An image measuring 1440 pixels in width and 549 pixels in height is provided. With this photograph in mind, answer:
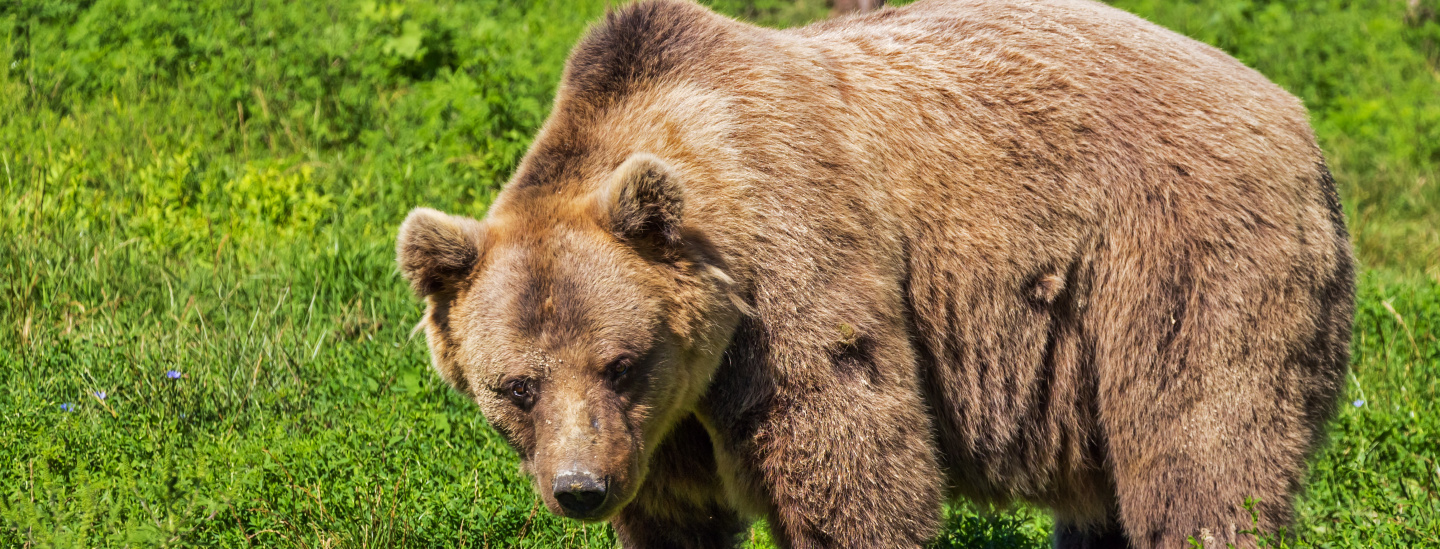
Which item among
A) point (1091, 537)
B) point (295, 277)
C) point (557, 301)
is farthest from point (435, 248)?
point (295, 277)

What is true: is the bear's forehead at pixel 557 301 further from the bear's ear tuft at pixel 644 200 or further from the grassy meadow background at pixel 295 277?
the grassy meadow background at pixel 295 277

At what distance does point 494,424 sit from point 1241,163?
260 cm

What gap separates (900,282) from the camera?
3867 millimetres

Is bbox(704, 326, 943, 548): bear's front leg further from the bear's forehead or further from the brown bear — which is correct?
the bear's forehead

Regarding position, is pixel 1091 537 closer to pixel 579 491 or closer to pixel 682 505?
pixel 682 505

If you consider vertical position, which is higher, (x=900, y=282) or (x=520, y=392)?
(x=900, y=282)

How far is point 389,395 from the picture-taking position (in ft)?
18.4

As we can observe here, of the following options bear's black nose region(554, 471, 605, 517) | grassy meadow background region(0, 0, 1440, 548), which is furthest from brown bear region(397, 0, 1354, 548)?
grassy meadow background region(0, 0, 1440, 548)

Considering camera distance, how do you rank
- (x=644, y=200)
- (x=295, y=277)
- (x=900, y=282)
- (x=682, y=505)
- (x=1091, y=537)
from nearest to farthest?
(x=644, y=200) < (x=900, y=282) < (x=682, y=505) < (x=1091, y=537) < (x=295, y=277)

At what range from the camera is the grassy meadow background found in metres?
4.63

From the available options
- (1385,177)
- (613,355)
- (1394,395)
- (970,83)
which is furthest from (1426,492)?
(1385,177)

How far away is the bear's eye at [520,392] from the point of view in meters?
3.44

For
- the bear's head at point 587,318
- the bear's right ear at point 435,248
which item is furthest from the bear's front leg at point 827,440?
the bear's right ear at point 435,248

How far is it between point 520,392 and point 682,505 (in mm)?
816
